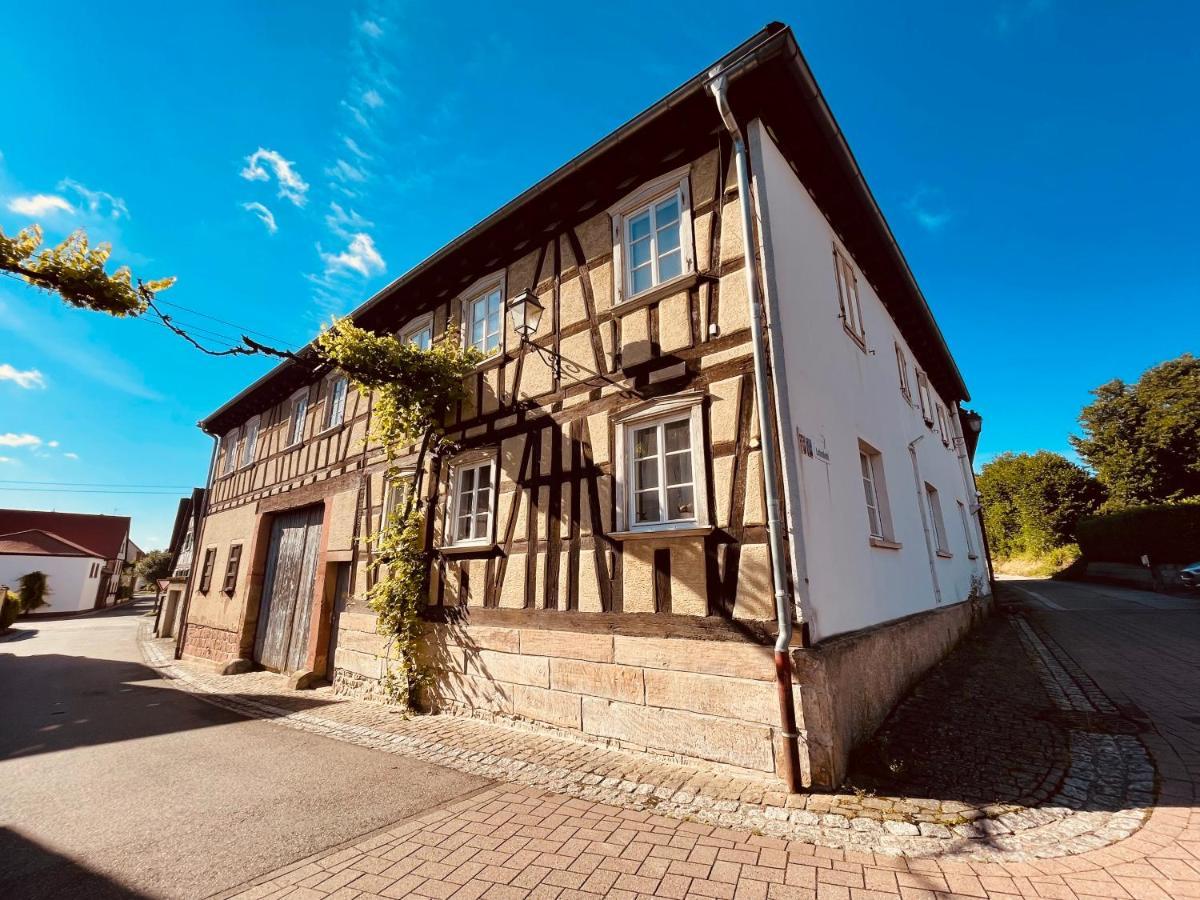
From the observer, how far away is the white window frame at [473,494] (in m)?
6.57

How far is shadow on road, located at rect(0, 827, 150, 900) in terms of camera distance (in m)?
2.86

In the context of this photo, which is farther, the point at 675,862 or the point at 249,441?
the point at 249,441

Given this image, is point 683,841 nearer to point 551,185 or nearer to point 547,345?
point 547,345

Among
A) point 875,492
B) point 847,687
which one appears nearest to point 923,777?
point 847,687

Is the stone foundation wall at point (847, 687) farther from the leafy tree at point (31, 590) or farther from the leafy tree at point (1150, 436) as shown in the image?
the leafy tree at point (31, 590)

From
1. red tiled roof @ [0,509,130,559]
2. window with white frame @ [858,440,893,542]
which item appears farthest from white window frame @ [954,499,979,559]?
red tiled roof @ [0,509,130,559]

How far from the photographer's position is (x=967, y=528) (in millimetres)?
13570

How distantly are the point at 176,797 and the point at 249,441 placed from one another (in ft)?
41.2

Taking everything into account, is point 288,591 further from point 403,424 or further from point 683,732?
point 683,732

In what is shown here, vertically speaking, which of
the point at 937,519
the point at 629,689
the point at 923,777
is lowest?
the point at 923,777

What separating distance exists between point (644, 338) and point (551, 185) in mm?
2711

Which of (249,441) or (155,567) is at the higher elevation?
(249,441)

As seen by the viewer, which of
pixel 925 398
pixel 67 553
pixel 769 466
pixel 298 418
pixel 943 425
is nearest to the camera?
pixel 769 466

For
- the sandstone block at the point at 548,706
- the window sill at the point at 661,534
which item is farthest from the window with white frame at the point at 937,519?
the sandstone block at the point at 548,706
